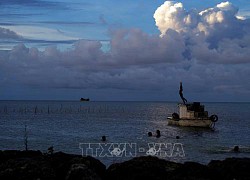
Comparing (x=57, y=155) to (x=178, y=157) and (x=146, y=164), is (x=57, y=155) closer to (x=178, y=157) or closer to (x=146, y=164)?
(x=146, y=164)

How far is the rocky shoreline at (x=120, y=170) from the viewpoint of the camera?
41.0 feet

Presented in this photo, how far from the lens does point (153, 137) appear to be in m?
62.5

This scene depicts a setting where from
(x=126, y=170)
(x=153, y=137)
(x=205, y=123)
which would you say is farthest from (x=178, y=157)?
(x=205, y=123)

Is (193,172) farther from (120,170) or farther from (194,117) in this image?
(194,117)

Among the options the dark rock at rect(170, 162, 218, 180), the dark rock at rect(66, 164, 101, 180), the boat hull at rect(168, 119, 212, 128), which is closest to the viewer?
the dark rock at rect(66, 164, 101, 180)

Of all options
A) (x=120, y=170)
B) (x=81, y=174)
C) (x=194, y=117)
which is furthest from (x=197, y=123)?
(x=81, y=174)

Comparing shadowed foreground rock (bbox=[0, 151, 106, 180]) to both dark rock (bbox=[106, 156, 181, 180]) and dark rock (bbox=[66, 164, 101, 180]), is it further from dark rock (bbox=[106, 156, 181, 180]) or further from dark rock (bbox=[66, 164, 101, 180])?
dark rock (bbox=[106, 156, 181, 180])

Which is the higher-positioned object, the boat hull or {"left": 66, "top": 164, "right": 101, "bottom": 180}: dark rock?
{"left": 66, "top": 164, "right": 101, "bottom": 180}: dark rock

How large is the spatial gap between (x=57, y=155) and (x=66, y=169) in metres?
1.68

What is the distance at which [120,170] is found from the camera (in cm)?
1369

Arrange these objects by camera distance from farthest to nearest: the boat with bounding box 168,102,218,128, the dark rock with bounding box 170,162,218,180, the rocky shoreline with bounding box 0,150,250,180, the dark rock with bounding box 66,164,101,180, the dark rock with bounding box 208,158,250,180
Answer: the boat with bounding box 168,102,218,128, the dark rock with bounding box 208,158,250,180, the dark rock with bounding box 170,162,218,180, the rocky shoreline with bounding box 0,150,250,180, the dark rock with bounding box 66,164,101,180

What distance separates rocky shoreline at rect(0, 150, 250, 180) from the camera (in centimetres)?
1250

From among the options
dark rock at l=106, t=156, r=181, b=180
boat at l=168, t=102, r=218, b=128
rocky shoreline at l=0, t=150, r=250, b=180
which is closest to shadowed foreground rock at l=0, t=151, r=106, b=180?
rocky shoreline at l=0, t=150, r=250, b=180

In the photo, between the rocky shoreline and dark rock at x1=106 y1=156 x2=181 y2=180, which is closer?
the rocky shoreline
